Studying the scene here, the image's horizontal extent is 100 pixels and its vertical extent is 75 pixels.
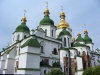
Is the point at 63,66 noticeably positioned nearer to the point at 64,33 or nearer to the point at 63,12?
the point at 64,33

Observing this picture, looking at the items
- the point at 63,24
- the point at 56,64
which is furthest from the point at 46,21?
the point at 56,64

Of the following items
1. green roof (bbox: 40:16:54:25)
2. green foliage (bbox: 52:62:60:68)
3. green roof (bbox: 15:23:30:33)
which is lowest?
green foliage (bbox: 52:62:60:68)

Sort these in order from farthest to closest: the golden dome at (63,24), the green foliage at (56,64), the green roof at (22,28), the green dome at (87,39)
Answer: the green dome at (87,39)
the golden dome at (63,24)
the green roof at (22,28)
the green foliage at (56,64)

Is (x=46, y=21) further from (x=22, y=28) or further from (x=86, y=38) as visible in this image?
(x=86, y=38)

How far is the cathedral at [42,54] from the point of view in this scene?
23922 mm

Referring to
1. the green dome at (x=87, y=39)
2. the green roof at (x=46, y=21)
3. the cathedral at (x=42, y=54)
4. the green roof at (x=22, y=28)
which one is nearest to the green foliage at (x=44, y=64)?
the cathedral at (x=42, y=54)

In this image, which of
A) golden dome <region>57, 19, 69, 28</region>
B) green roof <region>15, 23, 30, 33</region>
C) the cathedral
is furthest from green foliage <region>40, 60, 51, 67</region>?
golden dome <region>57, 19, 69, 28</region>

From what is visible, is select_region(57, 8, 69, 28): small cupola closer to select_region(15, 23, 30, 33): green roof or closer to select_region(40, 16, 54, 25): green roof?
select_region(40, 16, 54, 25): green roof

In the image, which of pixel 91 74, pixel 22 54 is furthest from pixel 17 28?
pixel 91 74

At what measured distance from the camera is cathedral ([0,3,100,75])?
942 inches

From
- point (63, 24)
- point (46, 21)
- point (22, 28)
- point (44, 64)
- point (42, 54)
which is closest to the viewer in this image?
point (44, 64)

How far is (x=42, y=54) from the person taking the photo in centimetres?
2722

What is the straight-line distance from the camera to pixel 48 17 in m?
36.3

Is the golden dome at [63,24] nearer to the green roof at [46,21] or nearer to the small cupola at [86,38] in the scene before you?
the green roof at [46,21]
